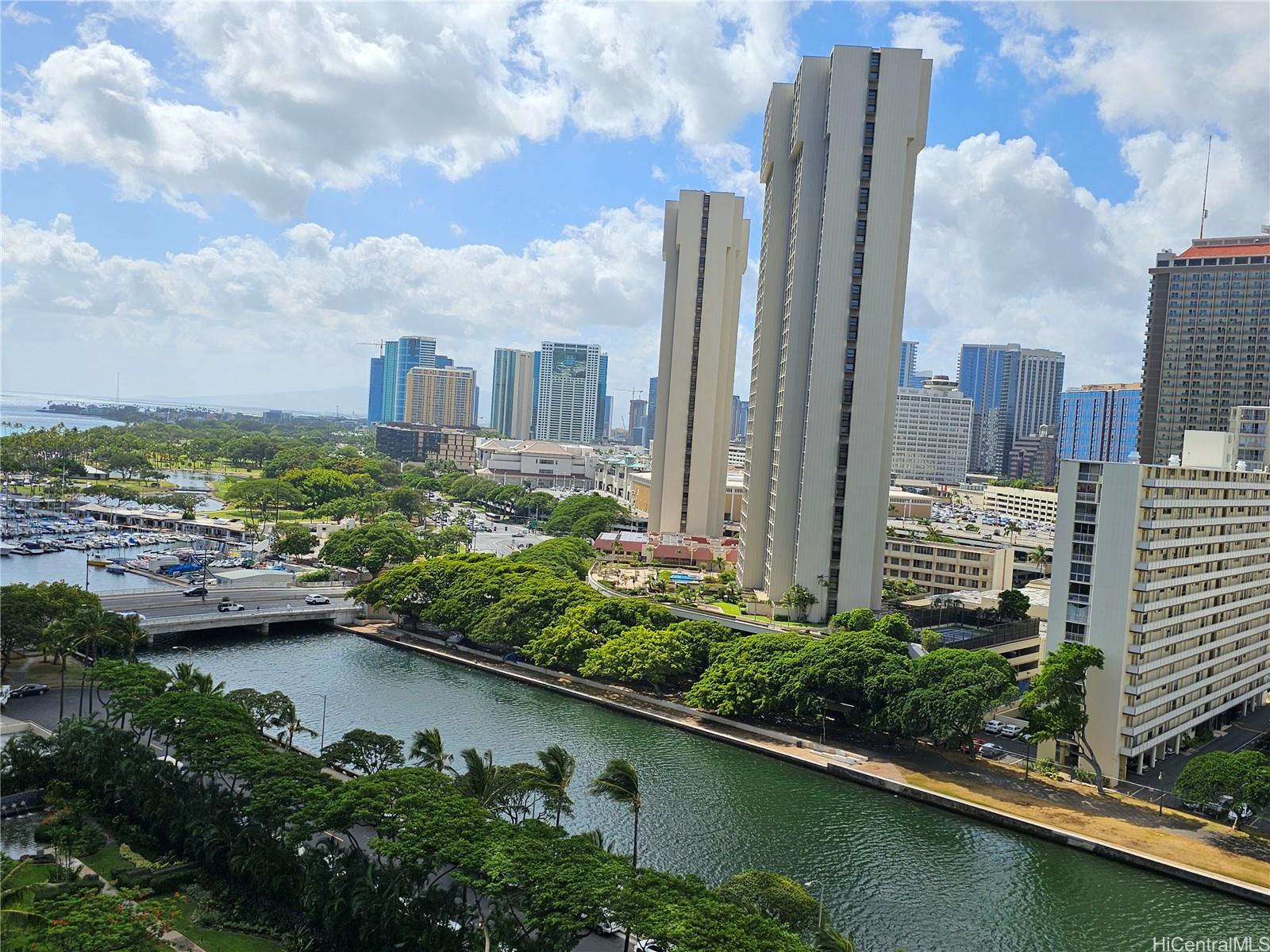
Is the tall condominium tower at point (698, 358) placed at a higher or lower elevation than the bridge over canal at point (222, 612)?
higher

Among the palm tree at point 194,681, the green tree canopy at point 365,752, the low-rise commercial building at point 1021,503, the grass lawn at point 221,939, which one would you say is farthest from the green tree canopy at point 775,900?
the low-rise commercial building at point 1021,503

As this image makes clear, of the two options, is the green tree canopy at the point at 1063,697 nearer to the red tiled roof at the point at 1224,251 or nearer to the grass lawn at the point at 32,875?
the grass lawn at the point at 32,875

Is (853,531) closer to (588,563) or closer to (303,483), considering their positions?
(588,563)

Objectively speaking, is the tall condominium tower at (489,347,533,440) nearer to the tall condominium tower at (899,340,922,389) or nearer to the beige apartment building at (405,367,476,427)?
the beige apartment building at (405,367,476,427)

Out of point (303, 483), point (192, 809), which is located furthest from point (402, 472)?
point (192, 809)

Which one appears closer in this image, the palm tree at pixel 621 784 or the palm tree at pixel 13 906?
the palm tree at pixel 13 906

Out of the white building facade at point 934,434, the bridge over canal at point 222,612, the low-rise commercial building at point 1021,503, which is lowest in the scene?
the bridge over canal at point 222,612

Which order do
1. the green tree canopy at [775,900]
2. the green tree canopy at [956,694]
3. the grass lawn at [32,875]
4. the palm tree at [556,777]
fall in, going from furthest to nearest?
the green tree canopy at [956,694] → the palm tree at [556,777] → the green tree canopy at [775,900] → the grass lawn at [32,875]

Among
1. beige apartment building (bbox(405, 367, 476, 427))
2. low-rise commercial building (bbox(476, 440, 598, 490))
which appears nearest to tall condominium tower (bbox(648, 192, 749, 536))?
low-rise commercial building (bbox(476, 440, 598, 490))
